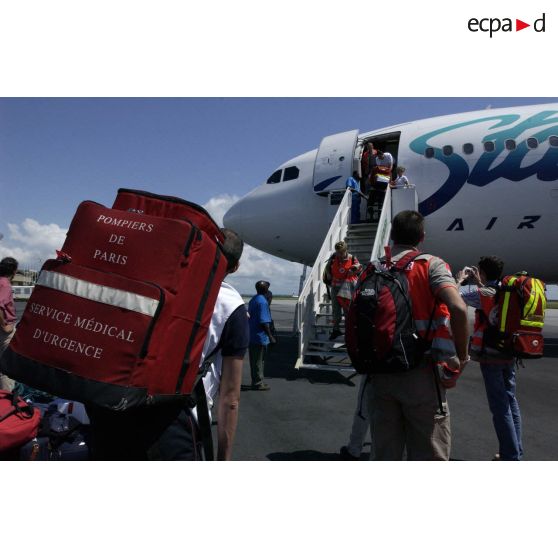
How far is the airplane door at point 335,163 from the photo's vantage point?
10688 mm

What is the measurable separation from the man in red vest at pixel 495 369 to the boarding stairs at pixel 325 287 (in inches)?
137

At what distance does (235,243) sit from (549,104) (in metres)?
11.7

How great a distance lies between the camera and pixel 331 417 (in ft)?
16.5

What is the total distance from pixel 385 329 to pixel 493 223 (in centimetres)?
874

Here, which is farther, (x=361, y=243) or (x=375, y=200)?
(x=375, y=200)

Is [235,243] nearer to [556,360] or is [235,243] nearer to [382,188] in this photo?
[382,188]

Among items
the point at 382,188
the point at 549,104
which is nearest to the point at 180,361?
the point at 382,188

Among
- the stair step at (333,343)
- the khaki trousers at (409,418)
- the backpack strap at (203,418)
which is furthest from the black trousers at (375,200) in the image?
the backpack strap at (203,418)

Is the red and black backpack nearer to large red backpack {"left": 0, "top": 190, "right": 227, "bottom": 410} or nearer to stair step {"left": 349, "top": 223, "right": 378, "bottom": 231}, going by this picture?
large red backpack {"left": 0, "top": 190, "right": 227, "bottom": 410}

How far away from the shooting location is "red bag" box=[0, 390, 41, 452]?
2723 millimetres

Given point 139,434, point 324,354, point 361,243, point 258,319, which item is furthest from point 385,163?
point 139,434

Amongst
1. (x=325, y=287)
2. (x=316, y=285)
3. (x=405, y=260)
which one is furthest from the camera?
(x=325, y=287)

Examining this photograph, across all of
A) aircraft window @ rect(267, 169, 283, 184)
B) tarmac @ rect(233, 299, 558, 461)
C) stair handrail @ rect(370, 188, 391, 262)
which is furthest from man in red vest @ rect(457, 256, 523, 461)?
aircraft window @ rect(267, 169, 283, 184)

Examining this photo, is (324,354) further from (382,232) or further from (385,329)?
(385,329)
